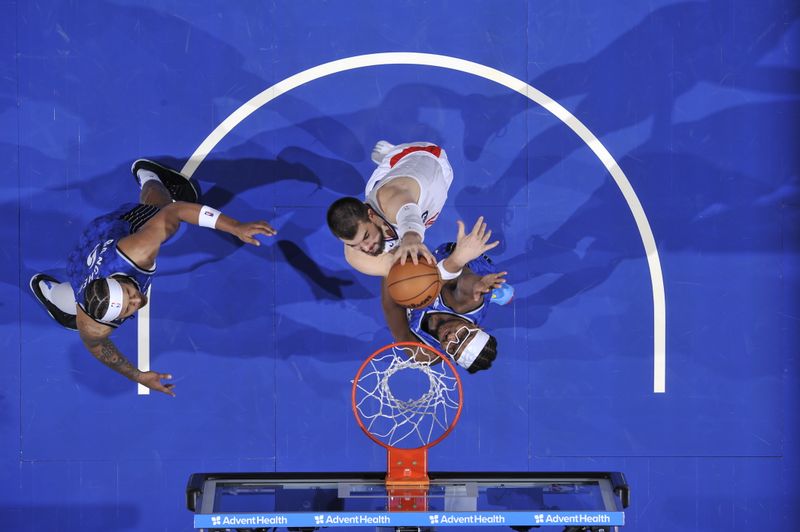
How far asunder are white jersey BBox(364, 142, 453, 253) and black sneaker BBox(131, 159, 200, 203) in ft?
5.67

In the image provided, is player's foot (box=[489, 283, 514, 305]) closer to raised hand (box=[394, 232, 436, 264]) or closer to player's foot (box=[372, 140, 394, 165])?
raised hand (box=[394, 232, 436, 264])

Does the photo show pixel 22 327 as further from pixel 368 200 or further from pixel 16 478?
pixel 368 200

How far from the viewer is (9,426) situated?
7770 mm

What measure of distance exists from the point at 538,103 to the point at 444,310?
2.29 meters

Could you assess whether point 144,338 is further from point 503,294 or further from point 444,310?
point 503,294

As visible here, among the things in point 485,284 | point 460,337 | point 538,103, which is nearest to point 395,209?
point 485,284

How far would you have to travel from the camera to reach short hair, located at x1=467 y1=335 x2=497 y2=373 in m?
7.14

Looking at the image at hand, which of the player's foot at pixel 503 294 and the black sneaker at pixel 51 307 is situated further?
the black sneaker at pixel 51 307

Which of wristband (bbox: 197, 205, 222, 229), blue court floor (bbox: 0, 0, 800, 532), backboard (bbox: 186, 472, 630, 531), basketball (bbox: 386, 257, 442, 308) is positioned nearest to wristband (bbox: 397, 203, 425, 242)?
basketball (bbox: 386, 257, 442, 308)

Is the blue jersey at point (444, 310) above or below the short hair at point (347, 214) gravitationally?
below

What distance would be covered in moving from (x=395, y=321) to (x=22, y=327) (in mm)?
3664

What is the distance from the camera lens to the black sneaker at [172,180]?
759 cm

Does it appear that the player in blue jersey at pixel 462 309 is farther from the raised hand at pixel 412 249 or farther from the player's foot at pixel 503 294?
the raised hand at pixel 412 249

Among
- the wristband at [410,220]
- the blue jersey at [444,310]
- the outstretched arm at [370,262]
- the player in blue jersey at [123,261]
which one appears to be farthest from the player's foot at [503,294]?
the player in blue jersey at [123,261]
